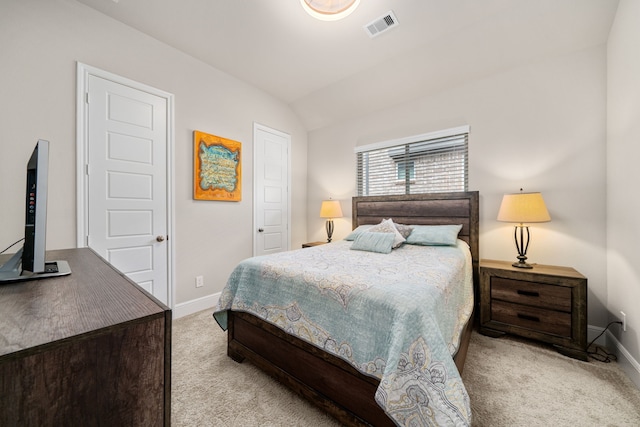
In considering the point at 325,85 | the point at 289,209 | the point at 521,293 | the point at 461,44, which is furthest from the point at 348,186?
the point at 521,293

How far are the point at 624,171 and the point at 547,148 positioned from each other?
0.67 meters

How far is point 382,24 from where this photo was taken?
2.38m

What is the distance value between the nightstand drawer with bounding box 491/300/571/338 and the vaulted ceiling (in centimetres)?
240

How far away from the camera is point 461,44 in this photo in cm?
255

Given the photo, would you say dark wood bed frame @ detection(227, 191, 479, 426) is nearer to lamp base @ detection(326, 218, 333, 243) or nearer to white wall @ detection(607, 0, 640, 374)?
white wall @ detection(607, 0, 640, 374)

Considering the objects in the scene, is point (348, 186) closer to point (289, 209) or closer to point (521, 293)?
point (289, 209)

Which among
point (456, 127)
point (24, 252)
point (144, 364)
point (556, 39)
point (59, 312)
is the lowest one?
point (144, 364)

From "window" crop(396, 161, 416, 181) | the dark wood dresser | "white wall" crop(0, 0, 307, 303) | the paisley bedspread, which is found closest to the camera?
the dark wood dresser

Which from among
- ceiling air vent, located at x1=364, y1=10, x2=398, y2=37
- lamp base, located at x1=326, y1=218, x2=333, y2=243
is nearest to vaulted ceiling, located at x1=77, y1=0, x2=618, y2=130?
ceiling air vent, located at x1=364, y1=10, x2=398, y2=37

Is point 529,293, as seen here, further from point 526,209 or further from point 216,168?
point 216,168

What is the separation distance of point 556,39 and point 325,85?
7.90 ft

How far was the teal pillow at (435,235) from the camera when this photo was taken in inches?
101

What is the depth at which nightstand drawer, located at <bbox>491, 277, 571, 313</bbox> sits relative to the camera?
6.71 ft

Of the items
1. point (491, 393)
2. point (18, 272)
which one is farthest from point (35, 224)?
point (491, 393)
